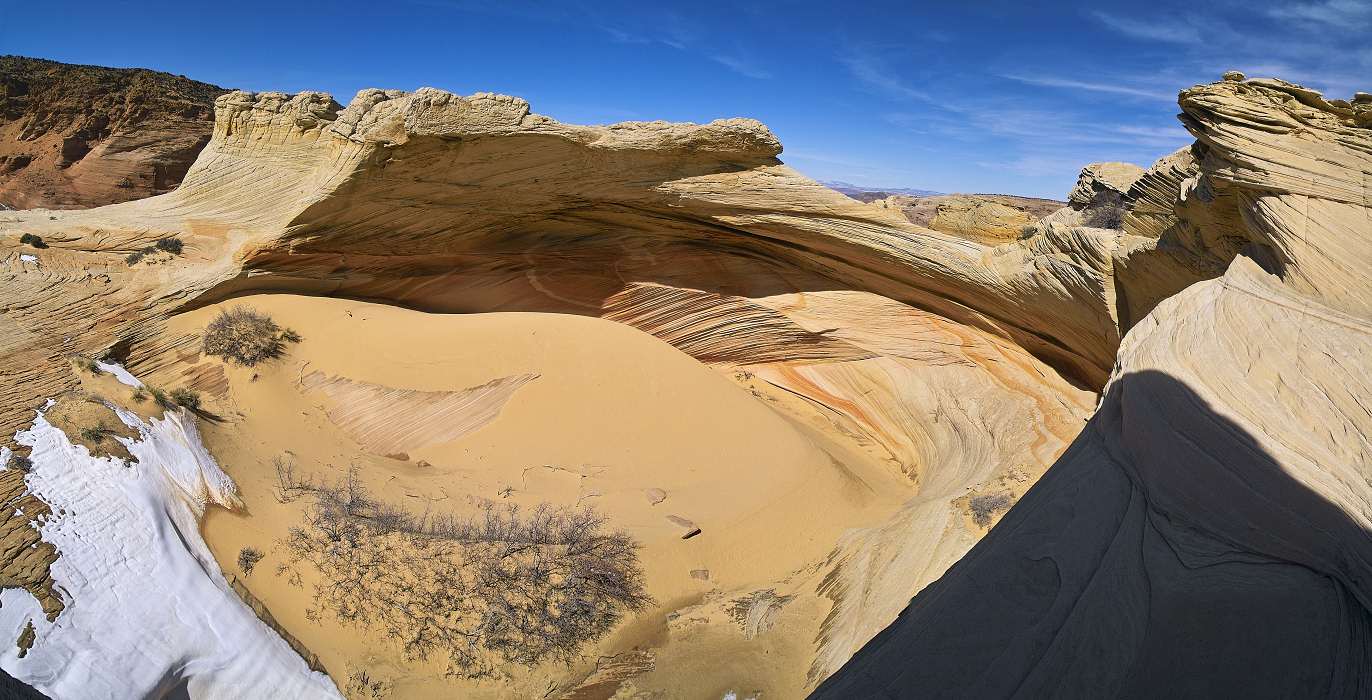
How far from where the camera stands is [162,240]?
8.05 m

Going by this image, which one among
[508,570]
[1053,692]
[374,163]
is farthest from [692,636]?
[374,163]

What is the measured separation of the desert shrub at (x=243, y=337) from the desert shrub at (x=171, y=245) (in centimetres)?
105

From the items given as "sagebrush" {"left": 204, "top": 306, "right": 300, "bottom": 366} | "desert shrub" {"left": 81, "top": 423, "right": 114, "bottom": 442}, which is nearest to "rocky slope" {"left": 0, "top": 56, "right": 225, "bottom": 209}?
"sagebrush" {"left": 204, "top": 306, "right": 300, "bottom": 366}

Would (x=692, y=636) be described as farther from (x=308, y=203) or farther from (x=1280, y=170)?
(x=308, y=203)

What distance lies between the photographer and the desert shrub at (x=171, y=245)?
795 cm

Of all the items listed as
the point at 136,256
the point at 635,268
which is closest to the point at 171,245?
the point at 136,256

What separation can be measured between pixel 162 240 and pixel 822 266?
847 cm

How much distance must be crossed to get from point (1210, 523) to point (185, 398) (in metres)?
7.81

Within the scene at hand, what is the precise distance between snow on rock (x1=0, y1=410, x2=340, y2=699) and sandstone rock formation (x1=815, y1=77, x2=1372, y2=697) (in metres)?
3.83

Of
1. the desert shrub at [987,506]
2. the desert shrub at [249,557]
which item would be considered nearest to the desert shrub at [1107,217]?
the desert shrub at [987,506]

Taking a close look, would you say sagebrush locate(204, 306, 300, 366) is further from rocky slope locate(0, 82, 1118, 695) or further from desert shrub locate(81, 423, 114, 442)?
desert shrub locate(81, 423, 114, 442)

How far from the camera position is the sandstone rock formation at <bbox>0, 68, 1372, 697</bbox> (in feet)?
6.79

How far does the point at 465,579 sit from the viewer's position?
4988mm

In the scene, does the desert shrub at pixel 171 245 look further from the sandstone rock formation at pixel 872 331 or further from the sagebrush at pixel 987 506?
the sagebrush at pixel 987 506
